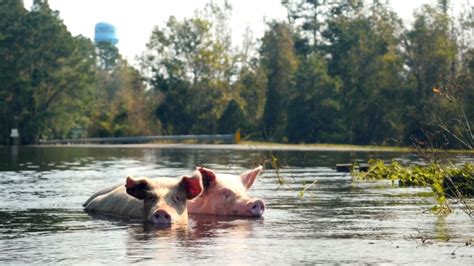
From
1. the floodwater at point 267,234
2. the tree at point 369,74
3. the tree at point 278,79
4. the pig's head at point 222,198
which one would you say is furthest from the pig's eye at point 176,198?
the tree at point 278,79

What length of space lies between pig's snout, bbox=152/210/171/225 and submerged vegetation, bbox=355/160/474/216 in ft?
16.2

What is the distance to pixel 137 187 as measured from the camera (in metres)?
20.0

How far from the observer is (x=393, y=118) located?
8644 cm

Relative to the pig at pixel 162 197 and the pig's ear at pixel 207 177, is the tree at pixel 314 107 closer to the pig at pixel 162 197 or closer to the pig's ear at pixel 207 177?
the pig's ear at pixel 207 177

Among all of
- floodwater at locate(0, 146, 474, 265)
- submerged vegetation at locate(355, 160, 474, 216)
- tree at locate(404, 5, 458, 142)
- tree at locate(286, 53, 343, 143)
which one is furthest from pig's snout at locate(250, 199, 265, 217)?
tree at locate(286, 53, 343, 143)

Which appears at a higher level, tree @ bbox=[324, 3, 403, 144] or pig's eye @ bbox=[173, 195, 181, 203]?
tree @ bbox=[324, 3, 403, 144]

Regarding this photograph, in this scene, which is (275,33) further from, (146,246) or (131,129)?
(146,246)

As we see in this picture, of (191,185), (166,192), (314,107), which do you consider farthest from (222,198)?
(314,107)

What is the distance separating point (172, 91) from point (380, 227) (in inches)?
3521

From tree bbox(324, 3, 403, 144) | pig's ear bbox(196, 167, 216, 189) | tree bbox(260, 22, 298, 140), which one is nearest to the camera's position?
pig's ear bbox(196, 167, 216, 189)

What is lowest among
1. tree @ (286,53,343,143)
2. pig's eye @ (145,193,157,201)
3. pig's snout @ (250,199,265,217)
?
pig's snout @ (250,199,265,217)

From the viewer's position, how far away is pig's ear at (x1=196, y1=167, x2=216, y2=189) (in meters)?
21.7

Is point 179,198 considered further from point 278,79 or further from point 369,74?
point 278,79

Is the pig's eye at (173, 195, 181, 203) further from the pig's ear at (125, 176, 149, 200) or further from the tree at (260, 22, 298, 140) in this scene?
the tree at (260, 22, 298, 140)
